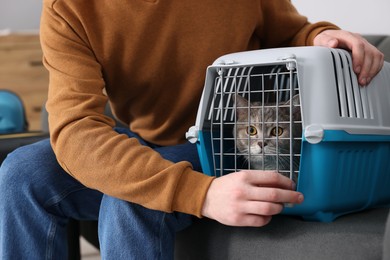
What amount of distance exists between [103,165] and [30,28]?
10.4 ft

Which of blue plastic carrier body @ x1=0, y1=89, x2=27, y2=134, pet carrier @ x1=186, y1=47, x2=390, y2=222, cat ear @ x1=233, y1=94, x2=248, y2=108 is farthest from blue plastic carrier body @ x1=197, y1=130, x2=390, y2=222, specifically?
blue plastic carrier body @ x1=0, y1=89, x2=27, y2=134

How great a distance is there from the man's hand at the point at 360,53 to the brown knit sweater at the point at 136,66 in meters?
0.09

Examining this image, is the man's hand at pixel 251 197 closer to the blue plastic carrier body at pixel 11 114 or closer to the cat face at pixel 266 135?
the cat face at pixel 266 135

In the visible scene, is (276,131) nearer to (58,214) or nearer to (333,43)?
(333,43)

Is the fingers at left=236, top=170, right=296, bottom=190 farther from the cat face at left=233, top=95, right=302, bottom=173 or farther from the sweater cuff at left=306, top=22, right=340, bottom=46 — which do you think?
the sweater cuff at left=306, top=22, right=340, bottom=46

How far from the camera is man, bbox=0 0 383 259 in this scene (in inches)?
37.7

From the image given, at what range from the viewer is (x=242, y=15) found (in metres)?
1.24

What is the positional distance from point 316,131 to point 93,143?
375mm

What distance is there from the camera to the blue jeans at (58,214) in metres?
1.00

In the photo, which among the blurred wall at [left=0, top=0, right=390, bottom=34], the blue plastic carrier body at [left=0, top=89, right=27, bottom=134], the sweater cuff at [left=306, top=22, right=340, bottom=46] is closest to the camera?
the sweater cuff at [left=306, top=22, right=340, bottom=46]

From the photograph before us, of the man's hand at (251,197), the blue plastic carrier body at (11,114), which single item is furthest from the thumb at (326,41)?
the blue plastic carrier body at (11,114)

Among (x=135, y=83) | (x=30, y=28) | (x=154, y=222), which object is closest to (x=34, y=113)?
(x=30, y=28)

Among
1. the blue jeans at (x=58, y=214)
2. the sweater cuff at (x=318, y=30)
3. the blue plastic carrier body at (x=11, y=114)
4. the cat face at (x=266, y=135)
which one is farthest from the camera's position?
the blue plastic carrier body at (x=11, y=114)

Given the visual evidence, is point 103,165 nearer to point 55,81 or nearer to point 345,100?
point 55,81
